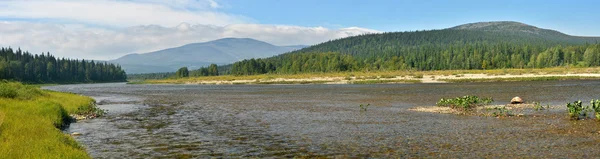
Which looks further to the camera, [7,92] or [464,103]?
[464,103]

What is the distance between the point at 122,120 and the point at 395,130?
21544mm

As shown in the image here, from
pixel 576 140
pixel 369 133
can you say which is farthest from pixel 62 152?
pixel 576 140

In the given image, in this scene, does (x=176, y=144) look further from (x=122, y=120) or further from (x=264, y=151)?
(x=122, y=120)

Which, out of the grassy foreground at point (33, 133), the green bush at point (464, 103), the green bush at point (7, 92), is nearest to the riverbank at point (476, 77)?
the green bush at point (464, 103)

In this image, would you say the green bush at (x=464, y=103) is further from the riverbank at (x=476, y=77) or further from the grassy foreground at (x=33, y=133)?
the riverbank at (x=476, y=77)

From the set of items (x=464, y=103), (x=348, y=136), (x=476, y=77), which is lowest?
(x=348, y=136)

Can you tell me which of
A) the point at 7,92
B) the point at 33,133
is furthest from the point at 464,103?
the point at 7,92

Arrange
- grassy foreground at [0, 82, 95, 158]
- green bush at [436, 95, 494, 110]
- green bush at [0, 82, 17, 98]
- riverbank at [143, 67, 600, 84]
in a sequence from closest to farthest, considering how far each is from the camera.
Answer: grassy foreground at [0, 82, 95, 158] → green bush at [0, 82, 17, 98] → green bush at [436, 95, 494, 110] → riverbank at [143, 67, 600, 84]

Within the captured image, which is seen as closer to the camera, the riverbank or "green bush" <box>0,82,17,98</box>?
"green bush" <box>0,82,17,98</box>

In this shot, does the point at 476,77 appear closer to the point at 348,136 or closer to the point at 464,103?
the point at 464,103

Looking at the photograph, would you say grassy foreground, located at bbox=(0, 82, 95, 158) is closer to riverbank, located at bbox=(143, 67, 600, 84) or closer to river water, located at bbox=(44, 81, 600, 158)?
river water, located at bbox=(44, 81, 600, 158)

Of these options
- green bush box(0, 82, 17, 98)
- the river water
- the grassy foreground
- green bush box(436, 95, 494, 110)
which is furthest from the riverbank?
the grassy foreground

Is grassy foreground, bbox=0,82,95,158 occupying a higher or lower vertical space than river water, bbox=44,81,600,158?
higher

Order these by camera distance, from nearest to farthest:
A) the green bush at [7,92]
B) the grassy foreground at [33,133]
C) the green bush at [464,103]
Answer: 1. the grassy foreground at [33,133]
2. the green bush at [7,92]
3. the green bush at [464,103]
